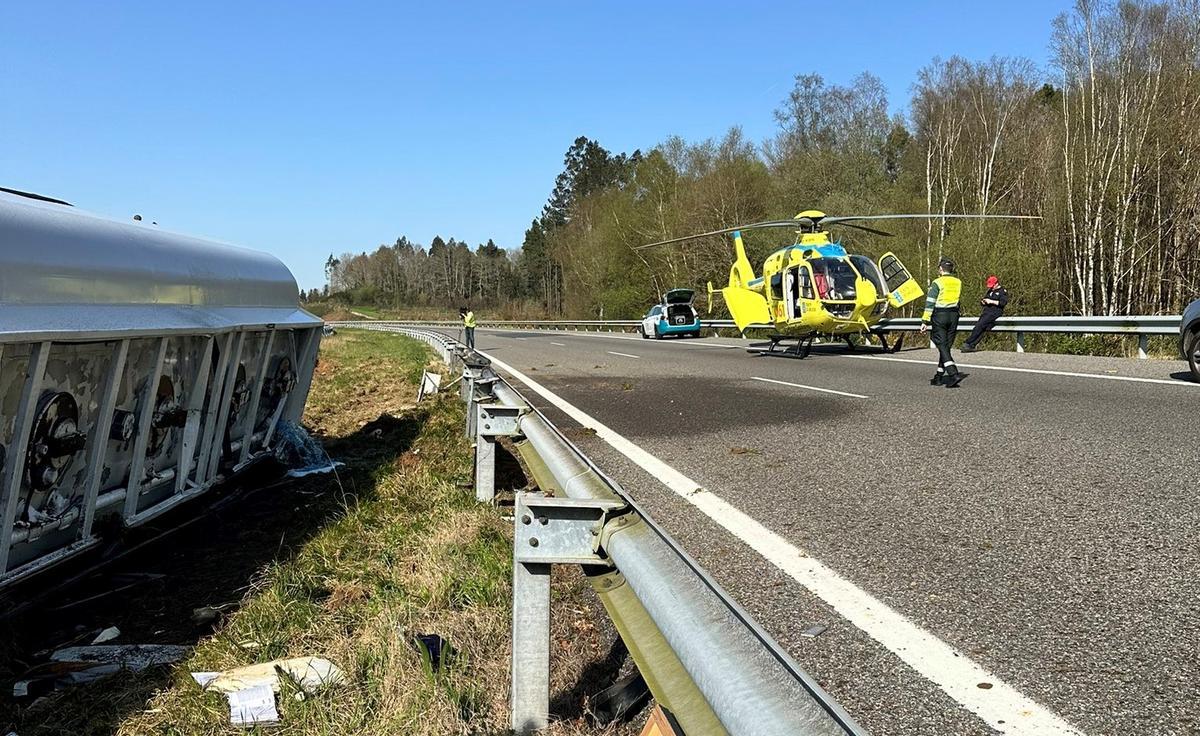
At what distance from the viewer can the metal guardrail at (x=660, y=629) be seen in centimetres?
134

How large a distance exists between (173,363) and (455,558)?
295 centimetres

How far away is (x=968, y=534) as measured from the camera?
4078 mm

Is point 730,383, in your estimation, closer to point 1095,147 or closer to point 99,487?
point 99,487

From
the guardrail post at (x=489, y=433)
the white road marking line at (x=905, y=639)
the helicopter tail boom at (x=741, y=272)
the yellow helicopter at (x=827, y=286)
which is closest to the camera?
the white road marking line at (x=905, y=639)

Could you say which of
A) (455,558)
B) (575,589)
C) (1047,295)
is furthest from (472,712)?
(1047,295)

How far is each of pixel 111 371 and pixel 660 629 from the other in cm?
447

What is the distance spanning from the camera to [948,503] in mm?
4680

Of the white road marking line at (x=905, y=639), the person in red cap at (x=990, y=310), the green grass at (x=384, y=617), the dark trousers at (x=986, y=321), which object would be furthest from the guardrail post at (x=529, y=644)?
the dark trousers at (x=986, y=321)

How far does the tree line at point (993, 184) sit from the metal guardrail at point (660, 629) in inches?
1006

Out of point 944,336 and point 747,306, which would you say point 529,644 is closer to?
point 944,336

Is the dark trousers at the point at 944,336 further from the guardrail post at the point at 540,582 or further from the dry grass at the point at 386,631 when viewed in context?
the guardrail post at the point at 540,582

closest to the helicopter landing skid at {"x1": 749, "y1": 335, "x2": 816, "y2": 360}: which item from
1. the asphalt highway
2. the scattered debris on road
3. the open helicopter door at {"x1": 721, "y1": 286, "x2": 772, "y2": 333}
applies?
the open helicopter door at {"x1": 721, "y1": 286, "x2": 772, "y2": 333}

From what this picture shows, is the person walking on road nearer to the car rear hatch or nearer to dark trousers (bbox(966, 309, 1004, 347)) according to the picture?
dark trousers (bbox(966, 309, 1004, 347))

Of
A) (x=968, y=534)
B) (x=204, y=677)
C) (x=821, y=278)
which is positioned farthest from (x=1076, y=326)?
(x=204, y=677)
